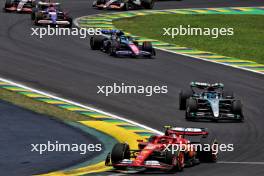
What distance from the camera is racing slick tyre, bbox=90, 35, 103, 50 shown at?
51156 mm

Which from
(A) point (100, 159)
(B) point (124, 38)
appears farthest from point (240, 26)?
(A) point (100, 159)

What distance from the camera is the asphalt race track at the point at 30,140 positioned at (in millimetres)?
27234

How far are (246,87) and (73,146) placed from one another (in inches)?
562

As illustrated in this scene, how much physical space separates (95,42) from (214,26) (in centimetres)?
1243

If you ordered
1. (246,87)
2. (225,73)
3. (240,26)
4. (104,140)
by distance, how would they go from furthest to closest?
1. (240,26)
2. (225,73)
3. (246,87)
4. (104,140)

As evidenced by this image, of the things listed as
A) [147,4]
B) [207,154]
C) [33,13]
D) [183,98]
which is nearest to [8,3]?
[33,13]

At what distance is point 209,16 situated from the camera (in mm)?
65938

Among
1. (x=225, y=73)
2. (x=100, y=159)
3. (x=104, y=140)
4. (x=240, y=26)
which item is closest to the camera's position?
(x=100, y=159)

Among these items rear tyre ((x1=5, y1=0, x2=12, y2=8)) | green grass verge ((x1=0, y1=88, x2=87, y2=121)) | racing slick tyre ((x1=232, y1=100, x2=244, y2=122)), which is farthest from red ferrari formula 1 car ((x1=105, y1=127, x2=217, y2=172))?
rear tyre ((x1=5, y1=0, x2=12, y2=8))

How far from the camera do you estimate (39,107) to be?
37.2 metres

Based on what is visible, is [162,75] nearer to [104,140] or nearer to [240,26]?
[104,140]

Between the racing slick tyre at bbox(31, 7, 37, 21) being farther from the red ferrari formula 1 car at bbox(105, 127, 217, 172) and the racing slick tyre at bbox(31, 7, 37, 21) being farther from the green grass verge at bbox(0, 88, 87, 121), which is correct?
the red ferrari formula 1 car at bbox(105, 127, 217, 172)

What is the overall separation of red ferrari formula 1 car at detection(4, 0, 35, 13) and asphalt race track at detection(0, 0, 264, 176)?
4.79 metres

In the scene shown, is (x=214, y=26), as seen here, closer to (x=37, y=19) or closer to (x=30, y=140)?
(x=37, y=19)
